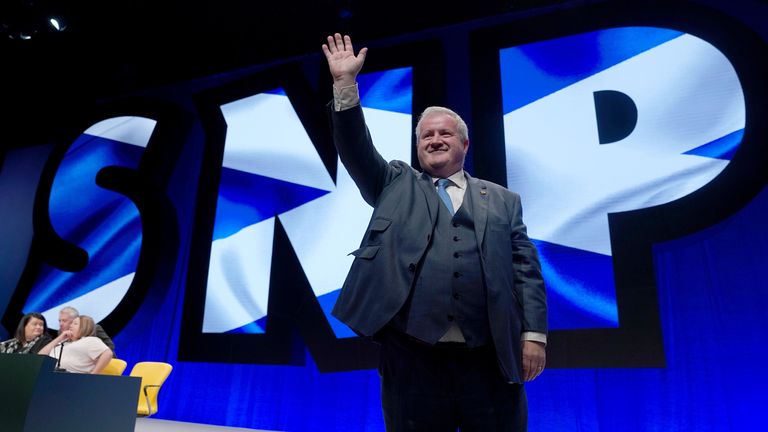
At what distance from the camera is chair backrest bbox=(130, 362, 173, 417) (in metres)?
4.23

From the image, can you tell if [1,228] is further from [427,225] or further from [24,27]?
[427,225]

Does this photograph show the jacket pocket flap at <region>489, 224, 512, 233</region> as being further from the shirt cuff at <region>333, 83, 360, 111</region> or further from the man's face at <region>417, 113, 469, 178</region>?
the shirt cuff at <region>333, 83, 360, 111</region>

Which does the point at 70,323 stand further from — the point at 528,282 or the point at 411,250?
the point at 528,282

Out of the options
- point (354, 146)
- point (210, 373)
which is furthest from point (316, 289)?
point (354, 146)

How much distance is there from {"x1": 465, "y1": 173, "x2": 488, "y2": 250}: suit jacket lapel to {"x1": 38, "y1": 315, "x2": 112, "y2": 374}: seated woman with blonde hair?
3.43m

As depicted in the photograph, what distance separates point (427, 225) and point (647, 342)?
3.03 m

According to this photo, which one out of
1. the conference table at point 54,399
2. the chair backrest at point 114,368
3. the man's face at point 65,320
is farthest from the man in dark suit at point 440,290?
the man's face at point 65,320

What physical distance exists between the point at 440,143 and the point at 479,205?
185mm

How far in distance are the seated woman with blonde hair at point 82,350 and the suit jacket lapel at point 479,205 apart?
3430 mm

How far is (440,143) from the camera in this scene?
1407 mm

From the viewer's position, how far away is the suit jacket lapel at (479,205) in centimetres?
129

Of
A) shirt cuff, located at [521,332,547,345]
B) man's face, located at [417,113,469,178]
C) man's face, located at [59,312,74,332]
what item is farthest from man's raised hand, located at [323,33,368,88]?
man's face, located at [59,312,74,332]

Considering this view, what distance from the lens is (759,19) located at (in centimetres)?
409

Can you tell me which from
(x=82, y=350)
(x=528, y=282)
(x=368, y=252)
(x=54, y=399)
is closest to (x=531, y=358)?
(x=528, y=282)
